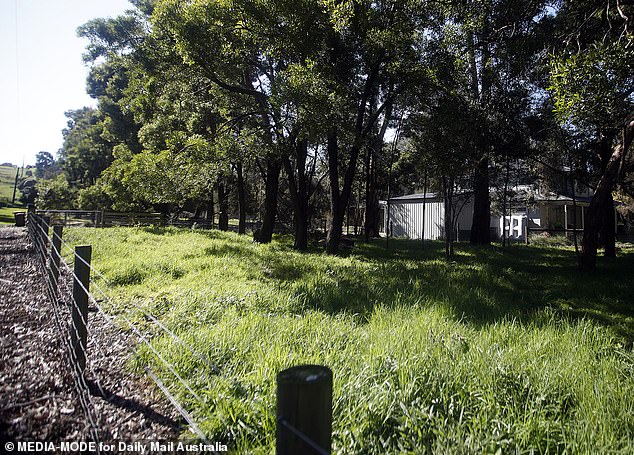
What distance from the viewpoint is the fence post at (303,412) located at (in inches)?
43.9

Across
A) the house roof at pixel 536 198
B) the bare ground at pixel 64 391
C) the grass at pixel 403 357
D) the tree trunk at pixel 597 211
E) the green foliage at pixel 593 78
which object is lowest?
the bare ground at pixel 64 391

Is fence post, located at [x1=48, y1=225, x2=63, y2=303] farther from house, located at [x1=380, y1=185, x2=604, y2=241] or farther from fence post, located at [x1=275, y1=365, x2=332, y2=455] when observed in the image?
house, located at [x1=380, y1=185, x2=604, y2=241]

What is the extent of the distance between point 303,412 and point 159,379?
271 centimetres

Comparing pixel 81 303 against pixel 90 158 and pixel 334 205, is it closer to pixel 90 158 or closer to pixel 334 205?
pixel 334 205

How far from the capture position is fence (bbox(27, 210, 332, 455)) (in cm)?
112

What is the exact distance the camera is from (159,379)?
333cm

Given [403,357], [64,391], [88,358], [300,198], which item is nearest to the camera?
[64,391]

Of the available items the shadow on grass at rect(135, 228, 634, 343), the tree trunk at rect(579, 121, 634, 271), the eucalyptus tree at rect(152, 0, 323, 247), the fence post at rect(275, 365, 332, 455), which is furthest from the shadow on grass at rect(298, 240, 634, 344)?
the eucalyptus tree at rect(152, 0, 323, 247)

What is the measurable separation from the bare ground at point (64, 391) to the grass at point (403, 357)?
0.92 feet

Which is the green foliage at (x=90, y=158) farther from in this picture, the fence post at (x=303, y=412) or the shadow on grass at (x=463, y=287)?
the fence post at (x=303, y=412)

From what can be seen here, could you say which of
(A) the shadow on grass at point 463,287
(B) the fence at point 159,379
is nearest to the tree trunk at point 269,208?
(A) the shadow on grass at point 463,287

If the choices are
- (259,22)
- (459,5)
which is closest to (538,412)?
(459,5)

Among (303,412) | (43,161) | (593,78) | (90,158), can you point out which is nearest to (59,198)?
(90,158)

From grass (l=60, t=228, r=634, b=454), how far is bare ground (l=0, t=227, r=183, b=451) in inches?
11.0
